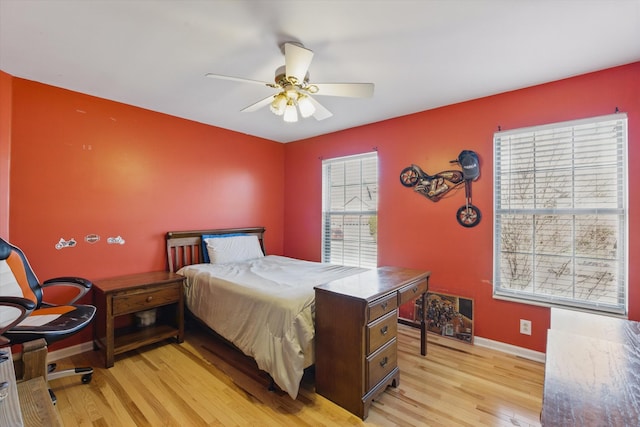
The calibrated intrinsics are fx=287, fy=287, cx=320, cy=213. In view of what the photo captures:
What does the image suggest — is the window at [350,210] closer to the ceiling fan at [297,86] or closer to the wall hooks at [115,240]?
the ceiling fan at [297,86]

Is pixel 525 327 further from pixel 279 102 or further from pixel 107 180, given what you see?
pixel 107 180

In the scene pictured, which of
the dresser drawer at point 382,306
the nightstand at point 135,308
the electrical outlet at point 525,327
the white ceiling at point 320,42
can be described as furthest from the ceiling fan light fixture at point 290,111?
the electrical outlet at point 525,327

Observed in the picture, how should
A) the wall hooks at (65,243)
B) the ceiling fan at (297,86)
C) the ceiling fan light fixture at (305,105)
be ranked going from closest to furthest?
the ceiling fan at (297,86), the ceiling fan light fixture at (305,105), the wall hooks at (65,243)

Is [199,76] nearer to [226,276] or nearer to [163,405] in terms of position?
[226,276]

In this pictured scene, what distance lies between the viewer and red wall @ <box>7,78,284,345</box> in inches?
93.3

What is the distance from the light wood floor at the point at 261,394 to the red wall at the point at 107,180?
2.83ft

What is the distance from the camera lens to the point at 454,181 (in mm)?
2861

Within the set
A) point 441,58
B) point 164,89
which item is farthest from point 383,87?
point 164,89

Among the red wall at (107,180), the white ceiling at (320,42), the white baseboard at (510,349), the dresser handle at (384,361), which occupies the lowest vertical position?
the white baseboard at (510,349)

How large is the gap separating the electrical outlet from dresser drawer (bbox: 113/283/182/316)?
123 inches

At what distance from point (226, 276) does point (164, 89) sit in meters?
1.76

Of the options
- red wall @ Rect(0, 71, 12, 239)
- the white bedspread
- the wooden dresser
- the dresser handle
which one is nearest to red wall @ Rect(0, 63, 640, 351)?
red wall @ Rect(0, 71, 12, 239)

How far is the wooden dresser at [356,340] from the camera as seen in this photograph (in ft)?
5.77

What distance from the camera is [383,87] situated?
250cm
